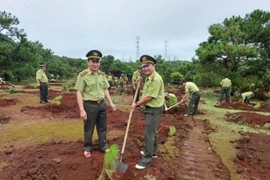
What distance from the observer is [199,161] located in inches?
153

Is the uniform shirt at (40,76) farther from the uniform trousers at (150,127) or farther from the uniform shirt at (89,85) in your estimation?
the uniform trousers at (150,127)

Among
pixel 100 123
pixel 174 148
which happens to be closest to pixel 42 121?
pixel 100 123

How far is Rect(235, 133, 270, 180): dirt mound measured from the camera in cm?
350

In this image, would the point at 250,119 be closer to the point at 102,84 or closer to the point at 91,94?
the point at 102,84

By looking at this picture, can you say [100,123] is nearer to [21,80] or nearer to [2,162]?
[2,162]

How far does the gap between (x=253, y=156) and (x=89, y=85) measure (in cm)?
362

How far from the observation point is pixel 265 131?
6.22 metres

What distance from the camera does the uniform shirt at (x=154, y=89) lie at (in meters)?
3.21

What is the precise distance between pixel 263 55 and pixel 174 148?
13.7 meters

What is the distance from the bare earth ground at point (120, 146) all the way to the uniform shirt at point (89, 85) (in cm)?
101

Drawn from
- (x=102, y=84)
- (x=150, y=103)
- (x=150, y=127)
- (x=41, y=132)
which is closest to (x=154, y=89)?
(x=150, y=103)

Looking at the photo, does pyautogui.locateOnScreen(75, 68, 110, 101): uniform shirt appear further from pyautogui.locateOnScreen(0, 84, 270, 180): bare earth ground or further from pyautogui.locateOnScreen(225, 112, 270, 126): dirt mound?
pyautogui.locateOnScreen(225, 112, 270, 126): dirt mound

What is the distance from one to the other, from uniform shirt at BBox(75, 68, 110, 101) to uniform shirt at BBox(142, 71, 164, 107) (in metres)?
0.82

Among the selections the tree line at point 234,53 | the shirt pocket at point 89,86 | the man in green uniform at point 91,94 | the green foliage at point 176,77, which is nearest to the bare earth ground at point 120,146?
the man in green uniform at point 91,94
